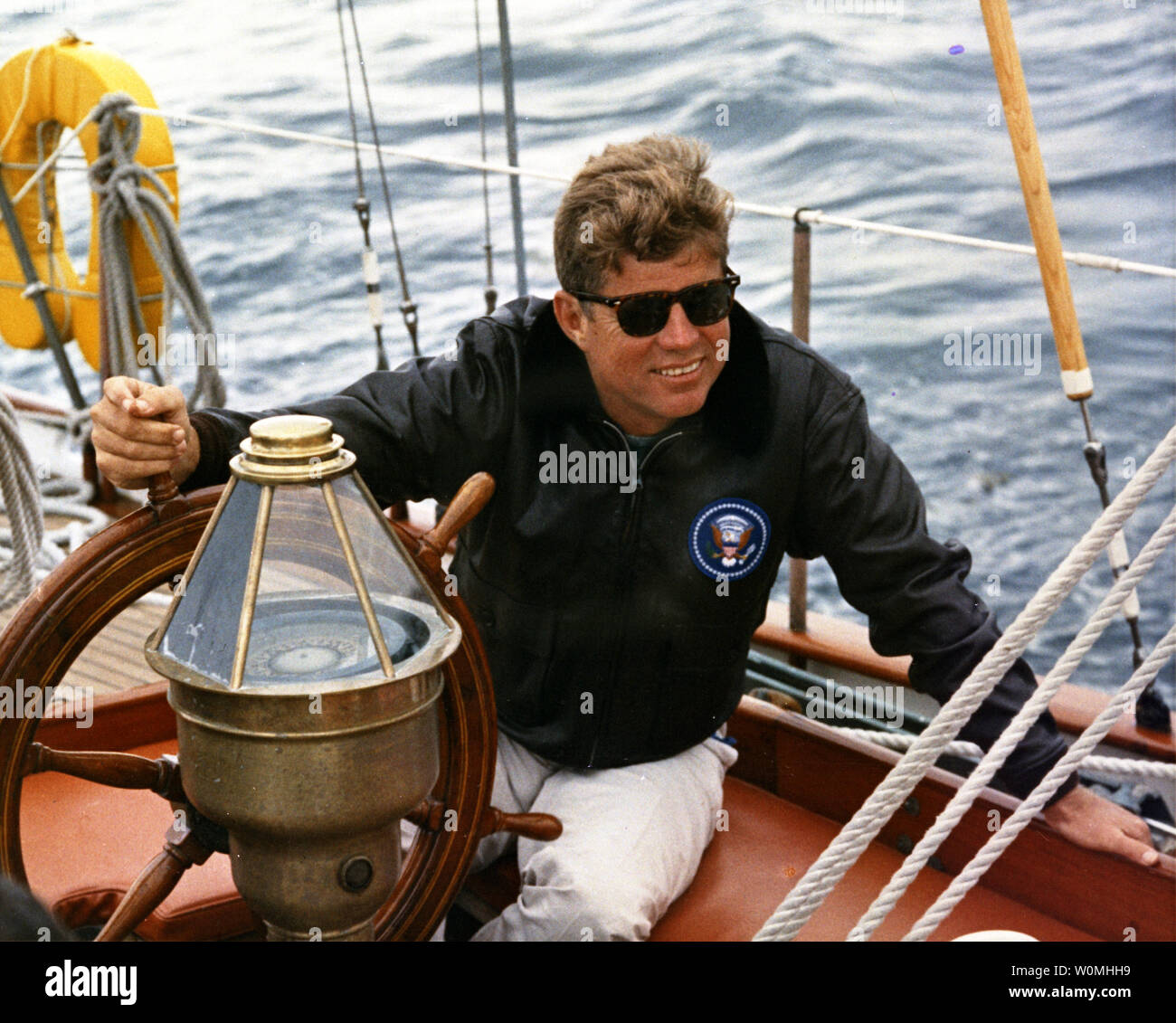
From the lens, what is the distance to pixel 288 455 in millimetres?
951

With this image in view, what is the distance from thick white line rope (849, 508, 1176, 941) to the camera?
3.92 feet

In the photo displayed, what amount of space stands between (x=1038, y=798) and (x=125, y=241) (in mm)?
2762

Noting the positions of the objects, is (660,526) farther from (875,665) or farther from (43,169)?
(43,169)

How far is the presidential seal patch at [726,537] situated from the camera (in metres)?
1.73

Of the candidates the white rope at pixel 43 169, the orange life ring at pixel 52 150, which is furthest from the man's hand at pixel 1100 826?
the white rope at pixel 43 169

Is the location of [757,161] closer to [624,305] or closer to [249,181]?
[249,181]

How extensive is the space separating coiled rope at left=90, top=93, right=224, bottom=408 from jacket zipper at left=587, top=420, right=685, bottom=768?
178 cm

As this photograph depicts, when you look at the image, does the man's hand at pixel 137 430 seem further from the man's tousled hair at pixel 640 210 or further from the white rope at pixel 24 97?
the white rope at pixel 24 97

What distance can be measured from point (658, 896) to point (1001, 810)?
1.37 feet

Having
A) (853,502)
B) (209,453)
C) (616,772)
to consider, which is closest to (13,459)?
A: (209,453)

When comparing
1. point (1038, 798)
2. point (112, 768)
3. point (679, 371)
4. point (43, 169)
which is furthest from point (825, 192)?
point (112, 768)

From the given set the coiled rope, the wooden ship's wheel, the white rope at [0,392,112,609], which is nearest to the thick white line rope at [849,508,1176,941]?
the wooden ship's wheel

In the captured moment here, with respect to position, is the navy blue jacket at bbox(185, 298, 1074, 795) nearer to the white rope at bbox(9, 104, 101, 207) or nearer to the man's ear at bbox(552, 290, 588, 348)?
the man's ear at bbox(552, 290, 588, 348)

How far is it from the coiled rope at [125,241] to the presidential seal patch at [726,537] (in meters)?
1.82
